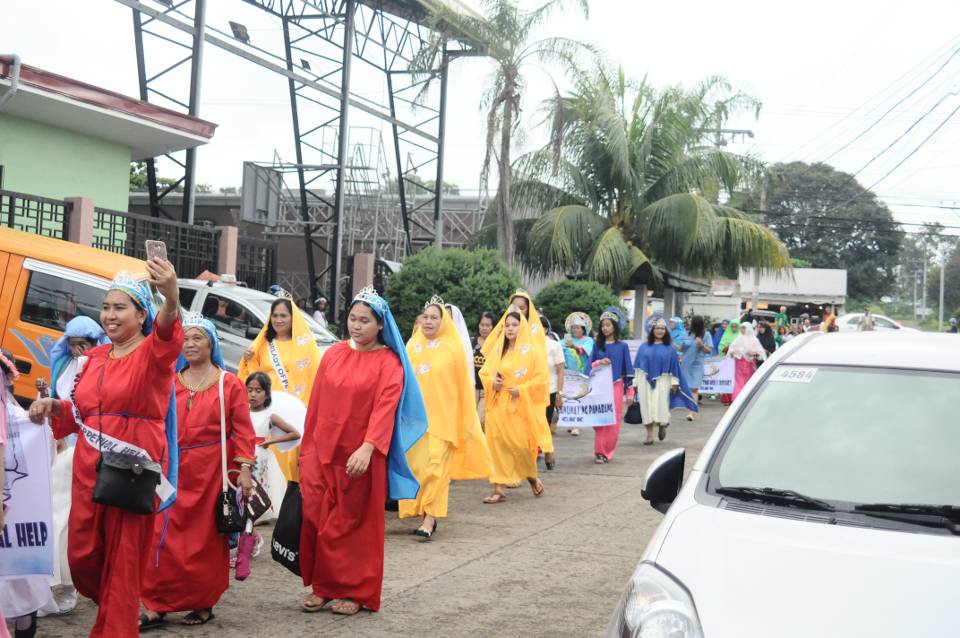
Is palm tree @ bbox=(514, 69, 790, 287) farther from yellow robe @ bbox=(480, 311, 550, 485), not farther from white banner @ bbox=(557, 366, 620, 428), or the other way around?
yellow robe @ bbox=(480, 311, 550, 485)

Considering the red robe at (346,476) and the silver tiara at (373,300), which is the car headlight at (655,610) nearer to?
the red robe at (346,476)

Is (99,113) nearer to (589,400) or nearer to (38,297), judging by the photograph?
(38,297)

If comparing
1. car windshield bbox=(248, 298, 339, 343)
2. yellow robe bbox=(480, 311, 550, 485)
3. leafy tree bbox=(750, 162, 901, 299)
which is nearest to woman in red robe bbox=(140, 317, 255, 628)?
yellow robe bbox=(480, 311, 550, 485)

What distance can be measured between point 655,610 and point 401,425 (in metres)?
3.43

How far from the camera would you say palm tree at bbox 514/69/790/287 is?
86.5ft

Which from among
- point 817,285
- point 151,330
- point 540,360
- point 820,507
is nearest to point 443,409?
point 540,360

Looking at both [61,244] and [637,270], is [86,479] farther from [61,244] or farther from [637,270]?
[637,270]

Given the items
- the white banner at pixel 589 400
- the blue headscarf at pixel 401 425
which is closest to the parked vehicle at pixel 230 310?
the white banner at pixel 589 400

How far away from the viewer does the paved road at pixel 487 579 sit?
5895 millimetres

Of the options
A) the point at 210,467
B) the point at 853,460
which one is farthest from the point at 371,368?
the point at 853,460

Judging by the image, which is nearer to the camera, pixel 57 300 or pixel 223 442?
pixel 223 442

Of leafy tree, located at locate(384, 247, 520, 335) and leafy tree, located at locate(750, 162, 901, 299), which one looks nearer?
leafy tree, located at locate(384, 247, 520, 335)

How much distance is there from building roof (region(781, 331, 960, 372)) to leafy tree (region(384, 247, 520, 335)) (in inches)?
572

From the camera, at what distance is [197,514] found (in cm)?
582
